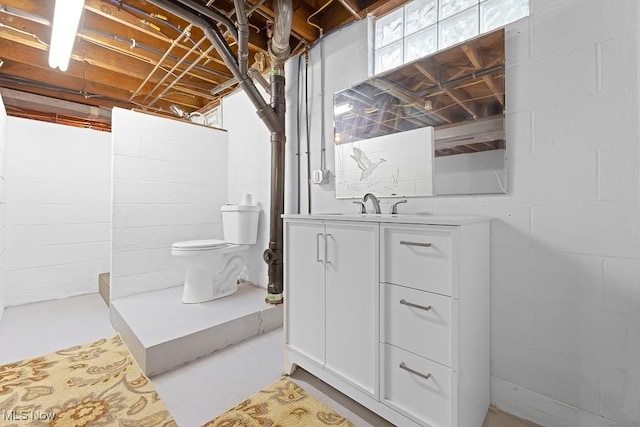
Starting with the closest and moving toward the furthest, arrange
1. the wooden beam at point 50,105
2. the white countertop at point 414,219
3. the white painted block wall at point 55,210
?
1. the white countertop at point 414,219
2. the white painted block wall at point 55,210
3. the wooden beam at point 50,105

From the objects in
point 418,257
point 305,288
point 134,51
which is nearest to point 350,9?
point 418,257

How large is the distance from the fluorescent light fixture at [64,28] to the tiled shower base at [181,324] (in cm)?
200

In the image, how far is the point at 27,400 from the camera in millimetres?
1404

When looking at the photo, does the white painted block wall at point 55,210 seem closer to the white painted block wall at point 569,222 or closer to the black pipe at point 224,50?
the black pipe at point 224,50

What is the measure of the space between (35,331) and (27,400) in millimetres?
1123

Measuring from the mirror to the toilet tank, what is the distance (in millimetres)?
1120

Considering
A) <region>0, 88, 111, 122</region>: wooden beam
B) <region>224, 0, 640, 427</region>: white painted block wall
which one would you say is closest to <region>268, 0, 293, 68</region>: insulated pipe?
<region>224, 0, 640, 427</region>: white painted block wall

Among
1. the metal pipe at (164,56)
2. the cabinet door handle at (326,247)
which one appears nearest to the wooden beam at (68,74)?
the metal pipe at (164,56)

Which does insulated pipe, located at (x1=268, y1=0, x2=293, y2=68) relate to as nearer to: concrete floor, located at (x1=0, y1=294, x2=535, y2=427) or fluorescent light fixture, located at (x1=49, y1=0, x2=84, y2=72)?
fluorescent light fixture, located at (x1=49, y1=0, x2=84, y2=72)

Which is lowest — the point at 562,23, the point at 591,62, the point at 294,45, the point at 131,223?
the point at 131,223

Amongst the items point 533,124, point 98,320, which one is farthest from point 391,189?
point 98,320

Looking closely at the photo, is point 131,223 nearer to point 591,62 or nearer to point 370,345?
point 370,345

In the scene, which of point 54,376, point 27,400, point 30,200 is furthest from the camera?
point 30,200

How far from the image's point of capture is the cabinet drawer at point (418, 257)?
1.04 meters
